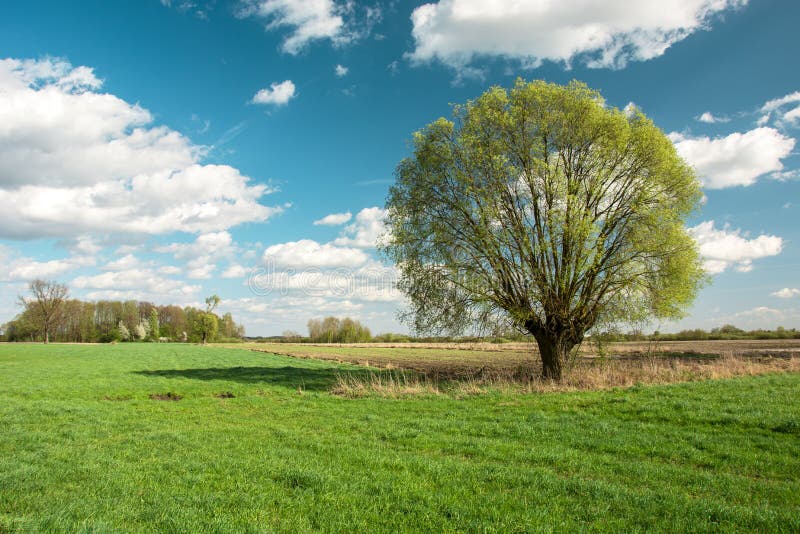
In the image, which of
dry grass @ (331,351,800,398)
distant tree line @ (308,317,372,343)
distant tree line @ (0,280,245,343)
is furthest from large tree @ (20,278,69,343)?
dry grass @ (331,351,800,398)

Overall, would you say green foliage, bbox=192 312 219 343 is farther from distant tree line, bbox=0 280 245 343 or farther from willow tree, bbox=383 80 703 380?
willow tree, bbox=383 80 703 380

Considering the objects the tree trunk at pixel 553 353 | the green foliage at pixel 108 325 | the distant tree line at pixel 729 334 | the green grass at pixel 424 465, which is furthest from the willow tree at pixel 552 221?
the green foliage at pixel 108 325

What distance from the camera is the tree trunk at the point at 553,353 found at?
2297cm

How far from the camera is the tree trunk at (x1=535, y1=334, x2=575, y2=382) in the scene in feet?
75.4

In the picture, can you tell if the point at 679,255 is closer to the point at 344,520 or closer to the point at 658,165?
the point at 658,165

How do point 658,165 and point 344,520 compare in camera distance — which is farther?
point 658,165

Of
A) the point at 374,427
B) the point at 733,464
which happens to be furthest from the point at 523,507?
the point at 374,427

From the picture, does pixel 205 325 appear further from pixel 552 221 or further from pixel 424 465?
pixel 424 465

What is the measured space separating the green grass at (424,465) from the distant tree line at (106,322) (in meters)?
111

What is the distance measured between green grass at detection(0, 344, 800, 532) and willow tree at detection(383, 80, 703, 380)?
677 cm

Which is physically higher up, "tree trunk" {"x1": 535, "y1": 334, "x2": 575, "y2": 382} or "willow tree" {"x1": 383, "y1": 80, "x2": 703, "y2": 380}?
"willow tree" {"x1": 383, "y1": 80, "x2": 703, "y2": 380}

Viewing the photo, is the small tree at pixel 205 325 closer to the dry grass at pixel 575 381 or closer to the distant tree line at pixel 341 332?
the distant tree line at pixel 341 332

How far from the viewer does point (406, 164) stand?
25359 millimetres

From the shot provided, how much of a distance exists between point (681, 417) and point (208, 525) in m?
12.4
